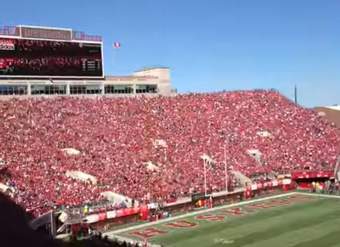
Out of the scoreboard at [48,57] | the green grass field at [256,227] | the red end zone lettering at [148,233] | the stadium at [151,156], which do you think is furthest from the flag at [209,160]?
the scoreboard at [48,57]

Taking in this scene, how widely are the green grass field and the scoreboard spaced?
21332 millimetres

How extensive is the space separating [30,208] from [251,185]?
63.2 ft

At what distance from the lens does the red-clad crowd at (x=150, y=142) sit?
124 ft

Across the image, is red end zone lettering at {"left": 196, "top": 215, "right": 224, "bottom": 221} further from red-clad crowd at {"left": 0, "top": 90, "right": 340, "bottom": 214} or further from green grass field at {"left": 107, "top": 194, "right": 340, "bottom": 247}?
red-clad crowd at {"left": 0, "top": 90, "right": 340, "bottom": 214}

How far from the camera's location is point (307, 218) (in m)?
35.9

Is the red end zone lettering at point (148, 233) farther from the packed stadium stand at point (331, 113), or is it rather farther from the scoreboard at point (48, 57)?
the packed stadium stand at point (331, 113)

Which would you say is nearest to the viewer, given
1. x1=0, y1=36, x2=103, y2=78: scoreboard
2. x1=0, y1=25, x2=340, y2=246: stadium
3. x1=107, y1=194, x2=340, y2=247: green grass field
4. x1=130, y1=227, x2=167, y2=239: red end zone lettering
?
x1=107, y1=194, x2=340, y2=247: green grass field

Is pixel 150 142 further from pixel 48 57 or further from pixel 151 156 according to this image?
pixel 48 57

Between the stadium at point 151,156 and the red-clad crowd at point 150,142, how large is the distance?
0.12 metres

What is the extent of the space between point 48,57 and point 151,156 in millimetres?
14166

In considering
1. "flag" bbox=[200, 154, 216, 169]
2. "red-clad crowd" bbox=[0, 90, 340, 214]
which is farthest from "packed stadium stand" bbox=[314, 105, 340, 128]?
"flag" bbox=[200, 154, 216, 169]

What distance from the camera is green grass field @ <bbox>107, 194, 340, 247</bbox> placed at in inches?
1192

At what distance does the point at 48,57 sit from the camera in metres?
50.6

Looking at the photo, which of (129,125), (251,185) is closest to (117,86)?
(129,125)
